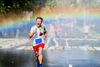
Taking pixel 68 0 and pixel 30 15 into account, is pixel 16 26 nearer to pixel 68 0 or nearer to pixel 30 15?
pixel 30 15

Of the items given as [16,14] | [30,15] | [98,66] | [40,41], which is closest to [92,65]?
[98,66]

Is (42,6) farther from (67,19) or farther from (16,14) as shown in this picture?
(67,19)

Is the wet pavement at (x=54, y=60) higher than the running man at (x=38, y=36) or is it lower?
lower

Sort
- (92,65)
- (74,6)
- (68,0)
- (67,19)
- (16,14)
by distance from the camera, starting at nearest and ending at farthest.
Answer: (92,65) < (16,14) < (74,6) < (68,0) < (67,19)

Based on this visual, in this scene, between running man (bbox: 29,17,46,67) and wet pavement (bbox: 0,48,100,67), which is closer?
running man (bbox: 29,17,46,67)

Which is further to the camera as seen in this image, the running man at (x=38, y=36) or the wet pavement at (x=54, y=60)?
the wet pavement at (x=54, y=60)

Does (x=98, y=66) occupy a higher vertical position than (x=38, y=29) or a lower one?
lower

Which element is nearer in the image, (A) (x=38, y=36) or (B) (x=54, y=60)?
(A) (x=38, y=36)

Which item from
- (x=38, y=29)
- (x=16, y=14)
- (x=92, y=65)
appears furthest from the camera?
(x=16, y=14)

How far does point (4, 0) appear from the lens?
36.6m

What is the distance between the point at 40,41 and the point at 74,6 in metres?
42.3

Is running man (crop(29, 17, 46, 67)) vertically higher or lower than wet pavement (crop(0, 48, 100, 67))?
higher

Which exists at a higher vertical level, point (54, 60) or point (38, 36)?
point (38, 36)

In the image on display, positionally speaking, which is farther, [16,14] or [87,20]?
[87,20]
